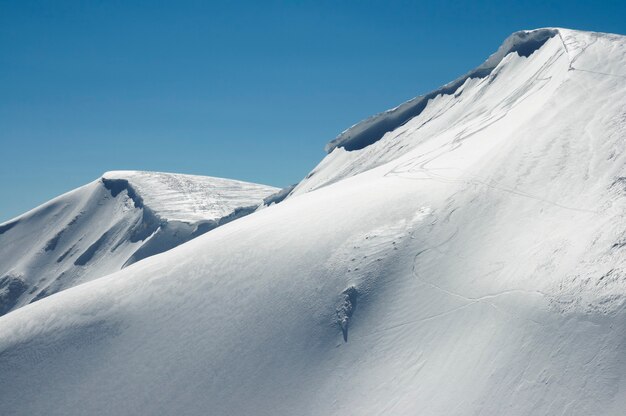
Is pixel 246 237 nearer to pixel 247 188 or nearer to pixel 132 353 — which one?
pixel 132 353

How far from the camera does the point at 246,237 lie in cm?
3005

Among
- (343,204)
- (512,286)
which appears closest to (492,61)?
(343,204)

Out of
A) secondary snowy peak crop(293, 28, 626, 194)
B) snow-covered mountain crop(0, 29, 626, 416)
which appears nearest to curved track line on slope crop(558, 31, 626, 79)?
secondary snowy peak crop(293, 28, 626, 194)

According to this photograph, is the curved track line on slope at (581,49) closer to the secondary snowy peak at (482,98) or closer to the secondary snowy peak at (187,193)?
the secondary snowy peak at (482,98)

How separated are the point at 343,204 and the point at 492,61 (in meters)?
25.9

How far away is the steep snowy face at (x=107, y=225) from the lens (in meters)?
63.6

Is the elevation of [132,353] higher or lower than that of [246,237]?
lower

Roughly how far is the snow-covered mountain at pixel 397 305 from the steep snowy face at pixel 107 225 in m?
32.9

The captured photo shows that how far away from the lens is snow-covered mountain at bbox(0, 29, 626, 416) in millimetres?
18828

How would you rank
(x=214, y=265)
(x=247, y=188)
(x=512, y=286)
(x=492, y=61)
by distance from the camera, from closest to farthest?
(x=512, y=286) < (x=214, y=265) < (x=492, y=61) < (x=247, y=188)

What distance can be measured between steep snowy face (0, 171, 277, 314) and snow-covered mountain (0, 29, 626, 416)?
3292 centimetres

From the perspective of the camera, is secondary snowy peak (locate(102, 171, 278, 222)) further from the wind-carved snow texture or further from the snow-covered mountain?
the snow-covered mountain

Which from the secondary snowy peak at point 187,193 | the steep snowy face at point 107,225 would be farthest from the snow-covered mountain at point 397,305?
the secondary snowy peak at point 187,193

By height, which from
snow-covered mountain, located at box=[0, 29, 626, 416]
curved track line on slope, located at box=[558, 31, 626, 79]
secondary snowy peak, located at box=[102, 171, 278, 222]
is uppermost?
secondary snowy peak, located at box=[102, 171, 278, 222]
